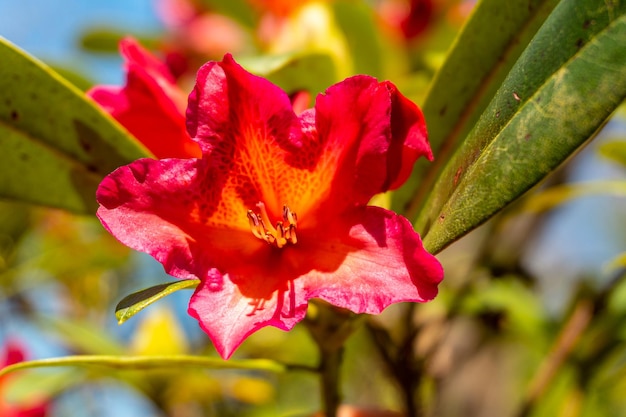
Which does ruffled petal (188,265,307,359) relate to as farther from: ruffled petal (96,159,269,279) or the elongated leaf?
the elongated leaf

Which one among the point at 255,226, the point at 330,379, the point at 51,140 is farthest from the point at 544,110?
the point at 51,140

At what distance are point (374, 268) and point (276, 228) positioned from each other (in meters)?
0.13

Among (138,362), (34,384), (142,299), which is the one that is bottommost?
(34,384)

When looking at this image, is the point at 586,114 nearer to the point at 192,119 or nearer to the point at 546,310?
the point at 192,119

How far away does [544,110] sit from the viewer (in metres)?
0.54

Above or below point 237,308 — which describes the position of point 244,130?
above

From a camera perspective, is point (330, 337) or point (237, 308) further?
point (330, 337)

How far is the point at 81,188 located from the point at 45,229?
A: 1.53 metres

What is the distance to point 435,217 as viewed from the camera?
65 centimetres

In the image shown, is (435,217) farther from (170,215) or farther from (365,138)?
(170,215)

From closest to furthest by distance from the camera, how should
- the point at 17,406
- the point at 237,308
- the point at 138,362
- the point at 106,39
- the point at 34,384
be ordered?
the point at 237,308, the point at 138,362, the point at 34,384, the point at 17,406, the point at 106,39

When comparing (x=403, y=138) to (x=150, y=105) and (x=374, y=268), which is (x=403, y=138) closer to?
(x=374, y=268)

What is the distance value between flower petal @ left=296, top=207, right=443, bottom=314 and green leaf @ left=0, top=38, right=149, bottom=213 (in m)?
0.33

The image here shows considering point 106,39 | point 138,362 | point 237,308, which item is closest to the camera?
point 237,308
